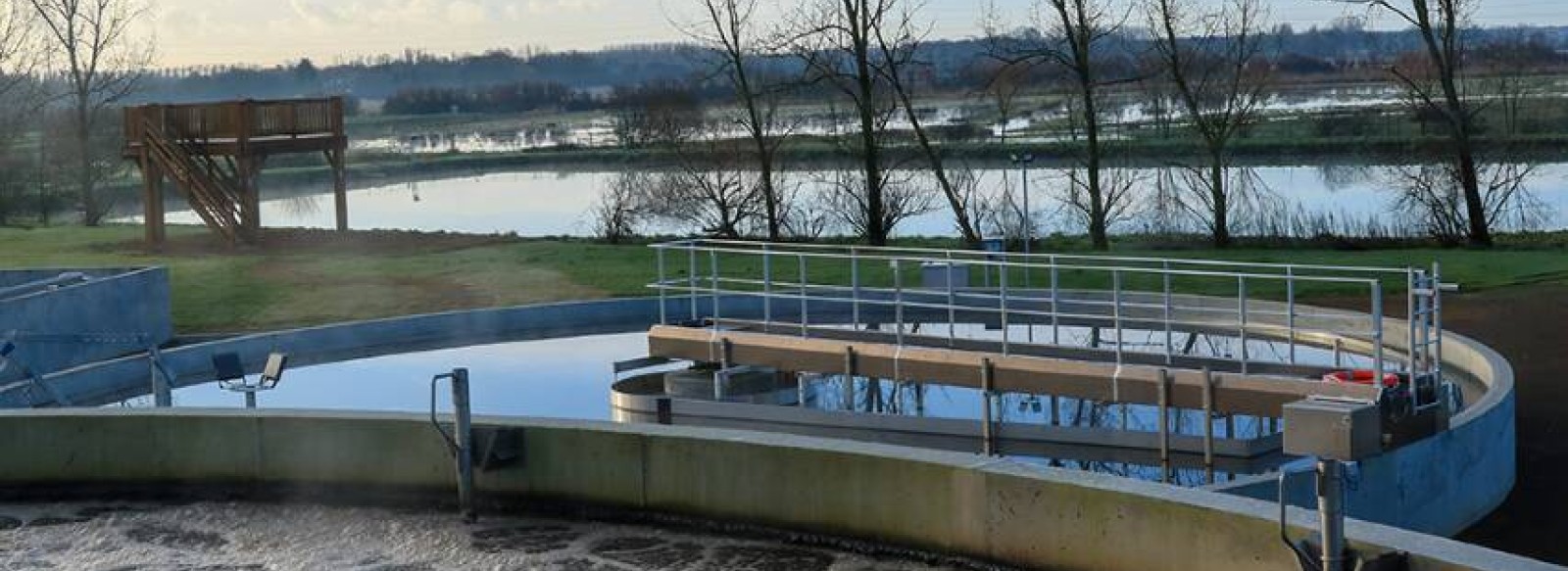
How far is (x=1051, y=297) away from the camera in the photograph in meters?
18.3

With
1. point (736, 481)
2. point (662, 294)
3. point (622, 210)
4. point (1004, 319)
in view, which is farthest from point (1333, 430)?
point (622, 210)

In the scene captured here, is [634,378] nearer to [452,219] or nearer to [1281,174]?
[452,219]

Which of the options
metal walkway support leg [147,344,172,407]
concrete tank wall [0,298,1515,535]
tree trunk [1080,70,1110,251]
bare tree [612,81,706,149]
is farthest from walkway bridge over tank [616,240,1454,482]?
bare tree [612,81,706,149]

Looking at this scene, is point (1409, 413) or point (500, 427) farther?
point (500, 427)

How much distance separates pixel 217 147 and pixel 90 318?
34.4 feet

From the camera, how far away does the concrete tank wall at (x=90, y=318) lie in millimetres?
17156

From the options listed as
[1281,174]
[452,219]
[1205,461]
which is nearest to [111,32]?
[452,219]

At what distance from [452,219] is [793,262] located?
20.2m

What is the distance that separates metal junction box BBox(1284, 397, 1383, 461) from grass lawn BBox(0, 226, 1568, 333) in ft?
41.4

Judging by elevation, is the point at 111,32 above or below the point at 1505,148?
above

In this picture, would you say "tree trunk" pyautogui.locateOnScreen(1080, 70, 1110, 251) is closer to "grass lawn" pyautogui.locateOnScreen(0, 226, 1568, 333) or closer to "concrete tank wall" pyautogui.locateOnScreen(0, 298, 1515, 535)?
"grass lawn" pyautogui.locateOnScreen(0, 226, 1568, 333)

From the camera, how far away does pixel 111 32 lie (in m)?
42.9

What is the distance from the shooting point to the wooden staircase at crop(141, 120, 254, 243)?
92.7 ft

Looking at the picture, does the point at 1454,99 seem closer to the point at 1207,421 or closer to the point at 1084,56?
the point at 1084,56
